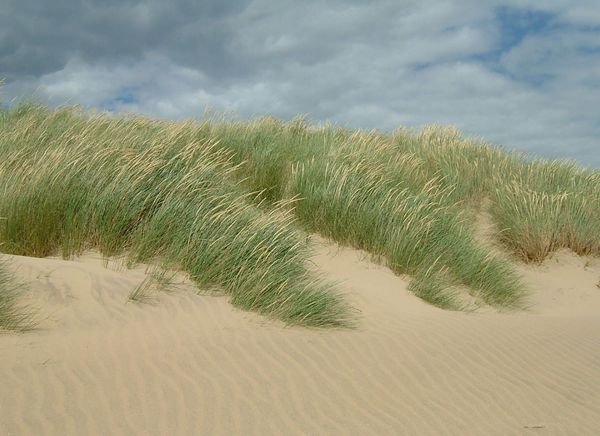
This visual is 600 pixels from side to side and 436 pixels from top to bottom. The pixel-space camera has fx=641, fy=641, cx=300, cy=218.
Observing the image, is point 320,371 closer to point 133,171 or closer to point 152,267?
point 152,267

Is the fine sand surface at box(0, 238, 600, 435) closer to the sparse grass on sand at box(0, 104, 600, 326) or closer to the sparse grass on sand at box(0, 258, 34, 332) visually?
the sparse grass on sand at box(0, 258, 34, 332)

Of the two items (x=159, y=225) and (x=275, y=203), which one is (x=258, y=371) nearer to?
(x=159, y=225)

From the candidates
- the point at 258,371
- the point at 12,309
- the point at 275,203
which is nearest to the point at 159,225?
the point at 275,203

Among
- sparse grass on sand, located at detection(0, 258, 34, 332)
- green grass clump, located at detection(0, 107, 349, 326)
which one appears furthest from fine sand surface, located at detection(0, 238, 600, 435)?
green grass clump, located at detection(0, 107, 349, 326)

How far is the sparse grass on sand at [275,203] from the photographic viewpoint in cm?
654

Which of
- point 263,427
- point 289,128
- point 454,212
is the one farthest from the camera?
point 289,128

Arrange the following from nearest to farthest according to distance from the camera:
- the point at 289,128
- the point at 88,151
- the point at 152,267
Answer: the point at 152,267 → the point at 88,151 → the point at 289,128

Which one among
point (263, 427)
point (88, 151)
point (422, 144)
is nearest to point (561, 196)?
point (422, 144)

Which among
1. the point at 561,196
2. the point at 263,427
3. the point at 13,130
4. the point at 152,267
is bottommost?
the point at 263,427

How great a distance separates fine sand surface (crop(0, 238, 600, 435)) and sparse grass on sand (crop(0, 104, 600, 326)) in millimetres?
444

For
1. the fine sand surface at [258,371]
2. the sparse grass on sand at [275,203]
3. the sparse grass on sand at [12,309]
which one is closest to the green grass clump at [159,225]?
the sparse grass on sand at [275,203]

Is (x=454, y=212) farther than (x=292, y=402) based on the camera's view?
Yes

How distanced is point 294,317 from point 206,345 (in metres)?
1.08

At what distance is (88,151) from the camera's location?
→ 7.89 metres
